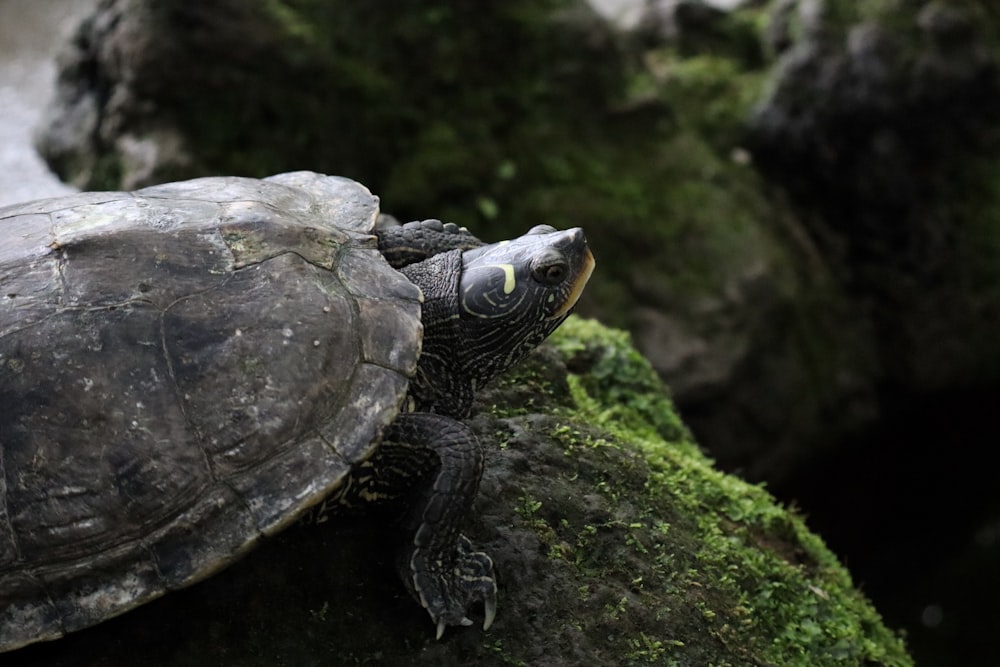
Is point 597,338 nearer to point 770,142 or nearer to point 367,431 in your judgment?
point 367,431

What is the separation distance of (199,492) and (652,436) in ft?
8.77

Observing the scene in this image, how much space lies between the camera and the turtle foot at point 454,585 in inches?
125

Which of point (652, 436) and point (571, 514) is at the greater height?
→ point (571, 514)

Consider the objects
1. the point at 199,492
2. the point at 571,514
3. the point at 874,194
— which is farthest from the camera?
the point at 874,194

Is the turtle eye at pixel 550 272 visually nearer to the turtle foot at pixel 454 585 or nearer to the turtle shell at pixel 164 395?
the turtle shell at pixel 164 395

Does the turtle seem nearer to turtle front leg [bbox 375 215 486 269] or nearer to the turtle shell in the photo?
the turtle shell

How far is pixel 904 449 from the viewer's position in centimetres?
930

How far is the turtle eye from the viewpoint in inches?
142

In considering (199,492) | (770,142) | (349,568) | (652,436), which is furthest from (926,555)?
(199,492)

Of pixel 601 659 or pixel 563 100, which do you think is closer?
pixel 601 659

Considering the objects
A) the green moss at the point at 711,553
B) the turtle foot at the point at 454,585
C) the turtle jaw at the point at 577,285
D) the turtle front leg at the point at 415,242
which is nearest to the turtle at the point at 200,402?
the turtle foot at the point at 454,585

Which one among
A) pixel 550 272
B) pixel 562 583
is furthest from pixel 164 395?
pixel 562 583

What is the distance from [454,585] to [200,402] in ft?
3.58

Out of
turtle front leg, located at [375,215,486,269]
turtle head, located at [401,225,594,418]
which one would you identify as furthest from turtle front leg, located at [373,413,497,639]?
turtle front leg, located at [375,215,486,269]
